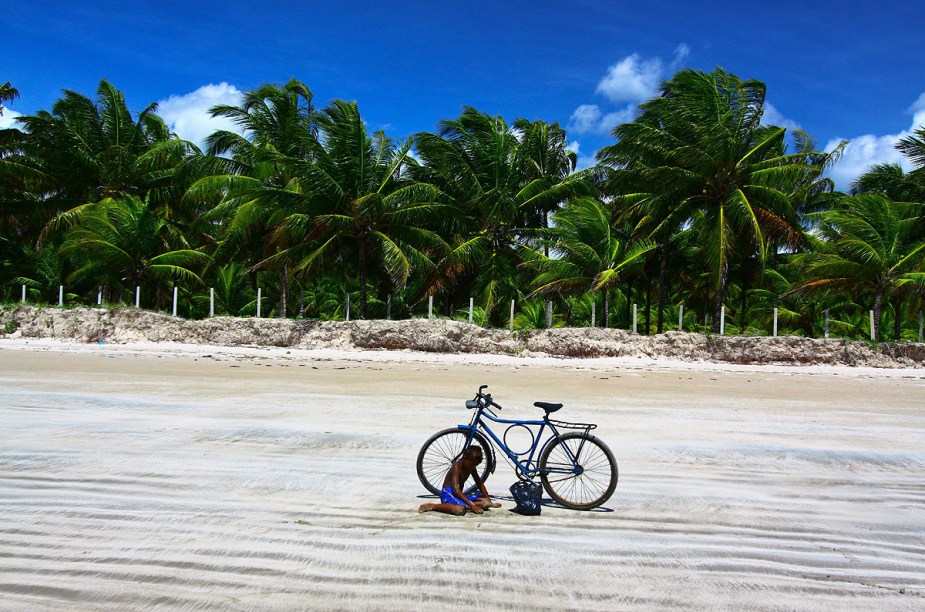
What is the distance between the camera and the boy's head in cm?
459

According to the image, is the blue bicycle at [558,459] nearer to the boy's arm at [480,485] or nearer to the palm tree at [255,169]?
the boy's arm at [480,485]

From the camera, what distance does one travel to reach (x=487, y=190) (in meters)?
25.9

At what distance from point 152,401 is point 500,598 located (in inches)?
291

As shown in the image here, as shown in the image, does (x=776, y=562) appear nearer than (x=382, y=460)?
Yes

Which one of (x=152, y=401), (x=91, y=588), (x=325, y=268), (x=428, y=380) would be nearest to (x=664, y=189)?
(x=325, y=268)

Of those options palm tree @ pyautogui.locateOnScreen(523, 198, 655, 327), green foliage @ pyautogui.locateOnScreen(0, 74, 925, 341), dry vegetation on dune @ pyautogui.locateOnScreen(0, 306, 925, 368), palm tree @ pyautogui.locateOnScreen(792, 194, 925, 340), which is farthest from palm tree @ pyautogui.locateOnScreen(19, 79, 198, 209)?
palm tree @ pyautogui.locateOnScreen(792, 194, 925, 340)

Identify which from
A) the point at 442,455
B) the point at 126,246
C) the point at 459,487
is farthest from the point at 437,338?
the point at 459,487

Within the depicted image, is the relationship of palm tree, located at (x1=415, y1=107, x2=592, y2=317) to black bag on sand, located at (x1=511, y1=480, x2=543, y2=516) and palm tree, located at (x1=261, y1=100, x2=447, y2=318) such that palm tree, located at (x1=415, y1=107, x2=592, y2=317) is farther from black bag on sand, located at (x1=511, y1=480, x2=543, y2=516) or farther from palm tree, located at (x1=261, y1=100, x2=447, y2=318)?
black bag on sand, located at (x1=511, y1=480, x2=543, y2=516)

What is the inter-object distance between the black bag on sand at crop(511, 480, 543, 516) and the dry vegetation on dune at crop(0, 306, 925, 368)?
14.4 metres

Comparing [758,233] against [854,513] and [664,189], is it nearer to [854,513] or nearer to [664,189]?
[664,189]

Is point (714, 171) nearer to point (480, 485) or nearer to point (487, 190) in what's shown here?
point (487, 190)

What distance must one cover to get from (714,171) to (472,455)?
65.7 feet

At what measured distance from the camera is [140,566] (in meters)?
3.49

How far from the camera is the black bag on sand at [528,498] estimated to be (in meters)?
4.44
